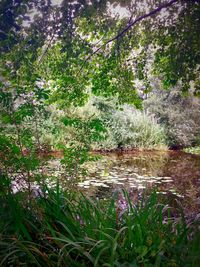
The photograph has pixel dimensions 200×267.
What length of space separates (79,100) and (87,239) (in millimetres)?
3134

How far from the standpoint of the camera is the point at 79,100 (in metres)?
4.61

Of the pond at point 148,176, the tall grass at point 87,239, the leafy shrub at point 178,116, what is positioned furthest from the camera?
the leafy shrub at point 178,116

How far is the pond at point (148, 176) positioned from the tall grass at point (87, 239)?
2.29 meters

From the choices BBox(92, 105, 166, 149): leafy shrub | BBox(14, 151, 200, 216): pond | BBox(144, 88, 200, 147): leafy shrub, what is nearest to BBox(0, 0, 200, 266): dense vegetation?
BBox(14, 151, 200, 216): pond

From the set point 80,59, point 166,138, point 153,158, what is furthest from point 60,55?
point 166,138

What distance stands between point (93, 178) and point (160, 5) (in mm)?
3955

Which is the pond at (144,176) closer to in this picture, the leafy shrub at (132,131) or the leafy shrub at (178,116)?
the leafy shrub at (132,131)

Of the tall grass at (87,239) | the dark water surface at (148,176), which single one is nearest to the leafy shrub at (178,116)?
the dark water surface at (148,176)

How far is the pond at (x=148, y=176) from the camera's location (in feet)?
17.6

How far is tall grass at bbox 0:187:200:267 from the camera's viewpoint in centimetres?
155

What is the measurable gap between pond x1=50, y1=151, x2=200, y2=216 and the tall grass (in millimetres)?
2285

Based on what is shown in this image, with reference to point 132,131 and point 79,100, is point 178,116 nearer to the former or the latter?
point 132,131

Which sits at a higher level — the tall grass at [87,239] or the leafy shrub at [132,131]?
the leafy shrub at [132,131]

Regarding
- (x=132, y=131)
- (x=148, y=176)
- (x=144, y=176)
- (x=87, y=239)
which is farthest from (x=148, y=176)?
(x=87, y=239)
